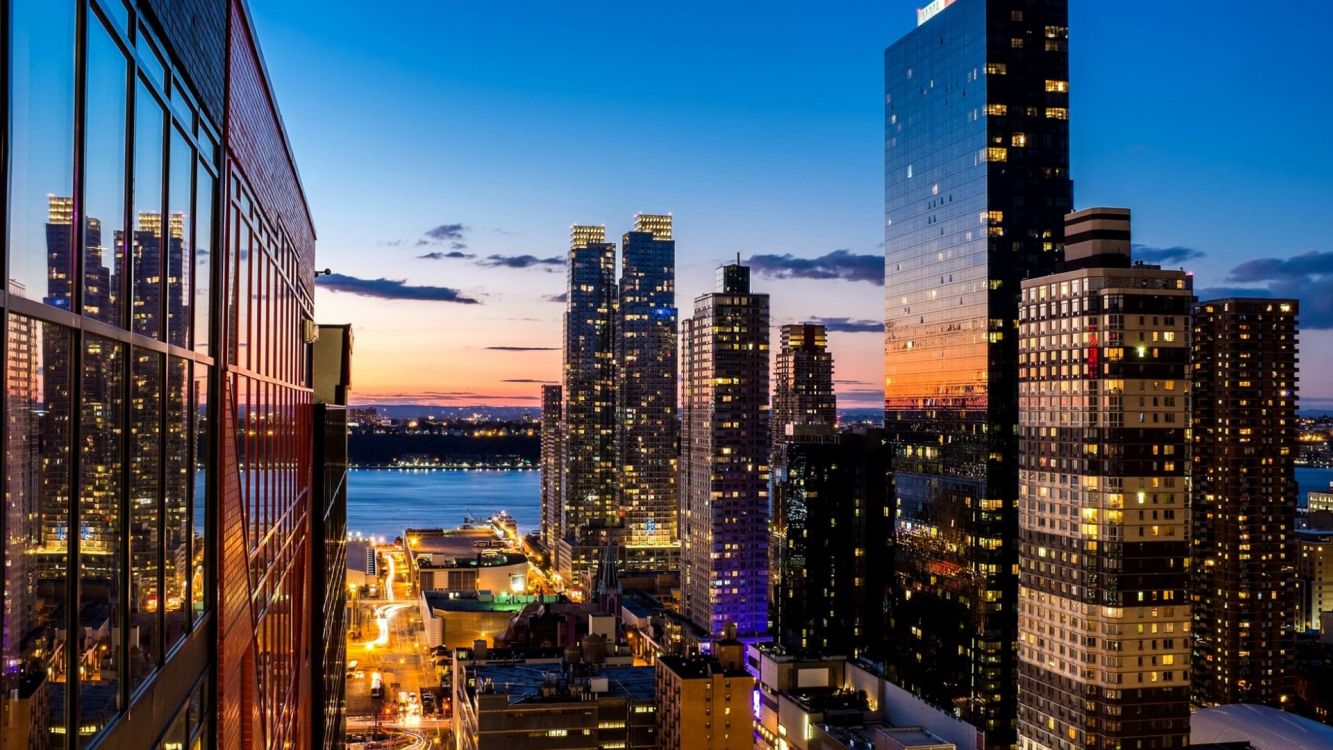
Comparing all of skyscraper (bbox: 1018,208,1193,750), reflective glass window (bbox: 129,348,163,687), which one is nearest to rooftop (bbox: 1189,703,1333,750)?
skyscraper (bbox: 1018,208,1193,750)

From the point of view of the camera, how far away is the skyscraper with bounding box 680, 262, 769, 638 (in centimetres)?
8312

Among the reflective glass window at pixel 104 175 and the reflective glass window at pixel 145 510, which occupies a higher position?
the reflective glass window at pixel 104 175

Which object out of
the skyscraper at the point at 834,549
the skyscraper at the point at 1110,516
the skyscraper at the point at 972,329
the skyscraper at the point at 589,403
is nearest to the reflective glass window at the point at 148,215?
the skyscraper at the point at 1110,516

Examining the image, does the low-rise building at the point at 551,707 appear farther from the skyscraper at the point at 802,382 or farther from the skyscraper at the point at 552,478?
the skyscraper at the point at 552,478

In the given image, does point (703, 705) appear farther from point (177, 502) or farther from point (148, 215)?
point (148, 215)

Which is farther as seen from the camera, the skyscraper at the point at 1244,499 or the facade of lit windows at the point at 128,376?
the skyscraper at the point at 1244,499

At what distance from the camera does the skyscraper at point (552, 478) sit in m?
134

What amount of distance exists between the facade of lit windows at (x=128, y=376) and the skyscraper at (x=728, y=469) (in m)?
76.5

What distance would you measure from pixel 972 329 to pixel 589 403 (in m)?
78.1

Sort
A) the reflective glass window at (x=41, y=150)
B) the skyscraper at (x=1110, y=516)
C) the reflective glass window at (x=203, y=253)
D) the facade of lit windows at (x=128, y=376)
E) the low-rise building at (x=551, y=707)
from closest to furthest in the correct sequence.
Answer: the reflective glass window at (x=41, y=150), the facade of lit windows at (x=128, y=376), the reflective glass window at (x=203, y=253), the skyscraper at (x=1110, y=516), the low-rise building at (x=551, y=707)

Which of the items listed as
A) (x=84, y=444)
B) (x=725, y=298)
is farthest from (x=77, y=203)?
(x=725, y=298)

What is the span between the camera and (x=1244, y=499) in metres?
69.4

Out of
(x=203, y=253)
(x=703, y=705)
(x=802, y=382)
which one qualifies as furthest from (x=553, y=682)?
(x=802, y=382)

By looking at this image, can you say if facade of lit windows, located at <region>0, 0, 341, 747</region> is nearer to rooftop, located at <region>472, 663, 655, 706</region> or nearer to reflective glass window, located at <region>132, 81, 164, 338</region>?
reflective glass window, located at <region>132, 81, 164, 338</region>
